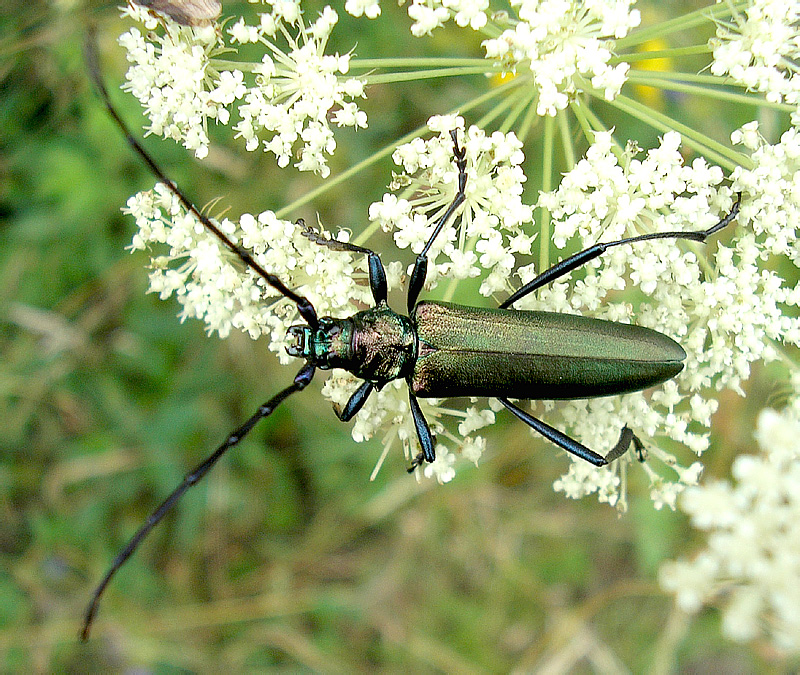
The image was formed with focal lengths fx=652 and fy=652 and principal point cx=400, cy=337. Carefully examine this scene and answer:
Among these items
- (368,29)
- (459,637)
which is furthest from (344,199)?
(459,637)

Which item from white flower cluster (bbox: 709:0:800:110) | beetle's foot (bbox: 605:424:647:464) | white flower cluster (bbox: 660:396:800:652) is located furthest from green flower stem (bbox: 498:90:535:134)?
white flower cluster (bbox: 660:396:800:652)

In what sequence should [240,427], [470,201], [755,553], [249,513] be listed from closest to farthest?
[755,553], [240,427], [470,201], [249,513]

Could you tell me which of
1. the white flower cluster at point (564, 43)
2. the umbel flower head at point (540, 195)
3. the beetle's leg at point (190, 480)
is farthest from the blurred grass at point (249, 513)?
the beetle's leg at point (190, 480)

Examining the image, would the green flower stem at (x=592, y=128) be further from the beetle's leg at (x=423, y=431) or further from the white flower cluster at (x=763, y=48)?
the beetle's leg at (x=423, y=431)

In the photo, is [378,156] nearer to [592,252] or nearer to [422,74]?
[422,74]

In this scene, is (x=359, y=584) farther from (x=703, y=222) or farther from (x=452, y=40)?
(x=452, y=40)

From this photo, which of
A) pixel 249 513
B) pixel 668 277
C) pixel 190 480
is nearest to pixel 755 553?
pixel 668 277
